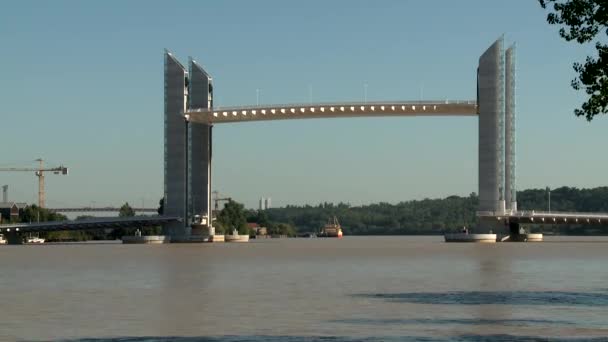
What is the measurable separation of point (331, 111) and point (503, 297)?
9786 centimetres

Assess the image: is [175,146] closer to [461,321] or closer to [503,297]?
[503,297]

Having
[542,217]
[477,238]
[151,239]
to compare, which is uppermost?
[542,217]

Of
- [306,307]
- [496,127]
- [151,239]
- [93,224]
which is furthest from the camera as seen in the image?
[93,224]

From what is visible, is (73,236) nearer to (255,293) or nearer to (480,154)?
(480,154)

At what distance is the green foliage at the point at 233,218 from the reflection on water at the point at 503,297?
436 feet

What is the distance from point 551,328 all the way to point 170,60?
108395mm

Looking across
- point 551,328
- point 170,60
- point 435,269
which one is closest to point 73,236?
point 170,60

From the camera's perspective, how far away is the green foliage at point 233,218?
6627 inches

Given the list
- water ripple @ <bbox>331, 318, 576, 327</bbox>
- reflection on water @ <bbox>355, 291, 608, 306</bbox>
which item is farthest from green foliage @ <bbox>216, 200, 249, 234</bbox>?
water ripple @ <bbox>331, 318, 576, 327</bbox>

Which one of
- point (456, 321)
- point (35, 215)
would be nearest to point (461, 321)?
point (456, 321)

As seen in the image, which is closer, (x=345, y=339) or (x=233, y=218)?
(x=345, y=339)

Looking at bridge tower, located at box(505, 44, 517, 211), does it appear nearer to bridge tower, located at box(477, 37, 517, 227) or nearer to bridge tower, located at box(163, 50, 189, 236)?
bridge tower, located at box(477, 37, 517, 227)

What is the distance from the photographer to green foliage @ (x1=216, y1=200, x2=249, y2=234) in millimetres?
168325

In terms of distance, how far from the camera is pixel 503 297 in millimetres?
29594
